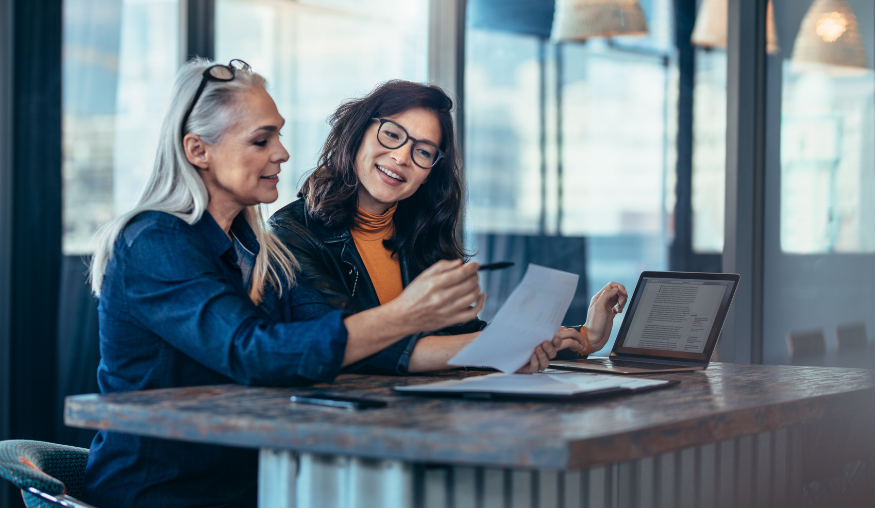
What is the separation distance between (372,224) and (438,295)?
944mm

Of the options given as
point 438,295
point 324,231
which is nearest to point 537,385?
point 438,295

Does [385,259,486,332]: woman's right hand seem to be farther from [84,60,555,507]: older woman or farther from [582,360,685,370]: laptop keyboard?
[582,360,685,370]: laptop keyboard

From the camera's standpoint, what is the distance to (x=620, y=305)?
2.02 metres

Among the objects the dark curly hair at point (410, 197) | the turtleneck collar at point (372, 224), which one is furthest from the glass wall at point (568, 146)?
the turtleneck collar at point (372, 224)

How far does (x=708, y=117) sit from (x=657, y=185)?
0.50 metres

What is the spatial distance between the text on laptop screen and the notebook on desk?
1.22ft

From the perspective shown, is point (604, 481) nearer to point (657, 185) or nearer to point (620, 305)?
point (620, 305)

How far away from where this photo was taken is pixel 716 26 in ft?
11.5

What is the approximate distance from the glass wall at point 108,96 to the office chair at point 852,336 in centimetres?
272

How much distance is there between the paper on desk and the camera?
52.3 inches

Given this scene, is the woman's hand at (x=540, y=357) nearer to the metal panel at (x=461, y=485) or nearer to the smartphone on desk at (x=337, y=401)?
the metal panel at (x=461, y=485)

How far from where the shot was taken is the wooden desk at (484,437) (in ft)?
3.16

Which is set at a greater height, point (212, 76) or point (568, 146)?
point (568, 146)

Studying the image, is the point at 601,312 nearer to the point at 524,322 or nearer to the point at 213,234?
the point at 524,322
